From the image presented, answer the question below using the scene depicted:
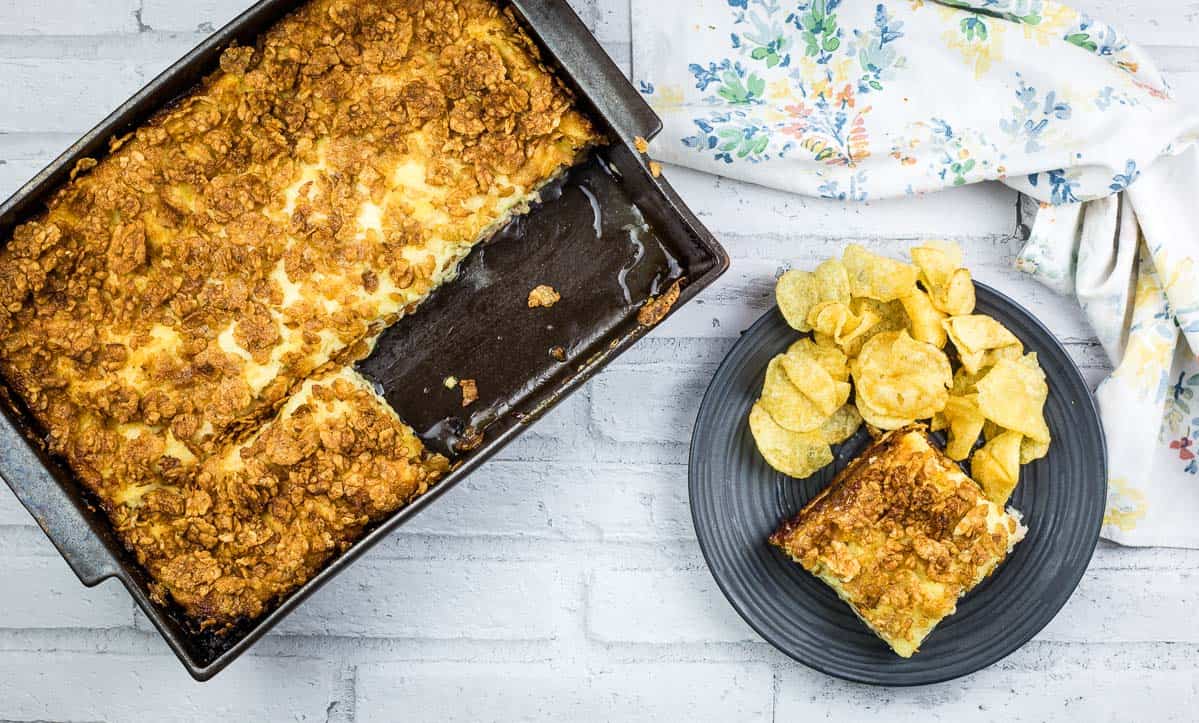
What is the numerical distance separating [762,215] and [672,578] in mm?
926

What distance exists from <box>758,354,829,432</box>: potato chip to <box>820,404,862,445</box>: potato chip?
0.09m

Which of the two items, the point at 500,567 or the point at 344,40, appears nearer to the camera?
the point at 344,40

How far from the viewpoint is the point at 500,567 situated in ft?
8.66

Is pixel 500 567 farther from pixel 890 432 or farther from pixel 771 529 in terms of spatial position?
pixel 890 432

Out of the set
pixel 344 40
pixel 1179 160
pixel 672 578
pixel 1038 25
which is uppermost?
pixel 344 40

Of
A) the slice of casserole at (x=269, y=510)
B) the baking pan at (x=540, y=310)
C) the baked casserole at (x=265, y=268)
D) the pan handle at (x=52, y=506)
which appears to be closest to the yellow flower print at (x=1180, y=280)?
the baking pan at (x=540, y=310)

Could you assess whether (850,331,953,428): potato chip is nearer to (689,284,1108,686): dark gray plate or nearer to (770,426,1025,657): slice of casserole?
(770,426,1025,657): slice of casserole

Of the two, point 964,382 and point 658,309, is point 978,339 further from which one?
point 658,309

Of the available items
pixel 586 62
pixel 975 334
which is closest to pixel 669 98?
pixel 586 62

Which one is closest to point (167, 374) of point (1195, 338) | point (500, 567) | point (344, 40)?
point (344, 40)

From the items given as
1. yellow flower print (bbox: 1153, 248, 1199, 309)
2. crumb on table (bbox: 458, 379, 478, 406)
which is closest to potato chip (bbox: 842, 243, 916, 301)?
yellow flower print (bbox: 1153, 248, 1199, 309)

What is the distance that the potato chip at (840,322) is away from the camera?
7.67 feet

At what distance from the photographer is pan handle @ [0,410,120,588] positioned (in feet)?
6.55

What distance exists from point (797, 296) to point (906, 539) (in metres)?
0.59
